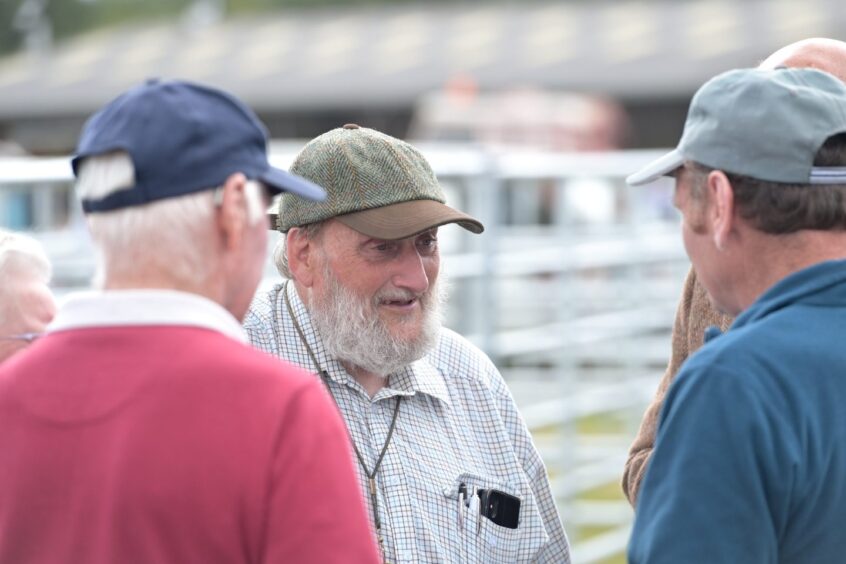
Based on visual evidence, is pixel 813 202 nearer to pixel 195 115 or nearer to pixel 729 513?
pixel 729 513

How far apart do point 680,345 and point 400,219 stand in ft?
2.08

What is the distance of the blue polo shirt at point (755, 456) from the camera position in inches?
74.7

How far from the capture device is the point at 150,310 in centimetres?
180

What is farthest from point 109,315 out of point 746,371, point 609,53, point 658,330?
point 609,53

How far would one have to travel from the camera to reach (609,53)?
4181cm

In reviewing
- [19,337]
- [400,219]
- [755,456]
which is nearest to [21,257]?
[19,337]

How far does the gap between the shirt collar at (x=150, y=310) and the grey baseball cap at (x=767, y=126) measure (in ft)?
2.53

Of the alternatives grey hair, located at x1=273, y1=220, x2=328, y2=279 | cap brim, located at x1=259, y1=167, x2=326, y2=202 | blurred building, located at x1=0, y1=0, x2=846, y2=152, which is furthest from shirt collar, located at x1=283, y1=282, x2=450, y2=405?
blurred building, located at x1=0, y1=0, x2=846, y2=152

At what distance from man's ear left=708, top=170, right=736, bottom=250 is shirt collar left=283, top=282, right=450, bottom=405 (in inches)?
38.1

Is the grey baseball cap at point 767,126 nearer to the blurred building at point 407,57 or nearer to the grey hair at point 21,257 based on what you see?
the grey hair at point 21,257

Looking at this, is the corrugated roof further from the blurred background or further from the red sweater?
the red sweater

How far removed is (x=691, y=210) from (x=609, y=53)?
133ft

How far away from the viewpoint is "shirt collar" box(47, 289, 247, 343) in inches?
70.7

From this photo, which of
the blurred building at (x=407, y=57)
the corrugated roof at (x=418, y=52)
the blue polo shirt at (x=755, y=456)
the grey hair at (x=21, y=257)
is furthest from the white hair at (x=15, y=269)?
the corrugated roof at (x=418, y=52)
